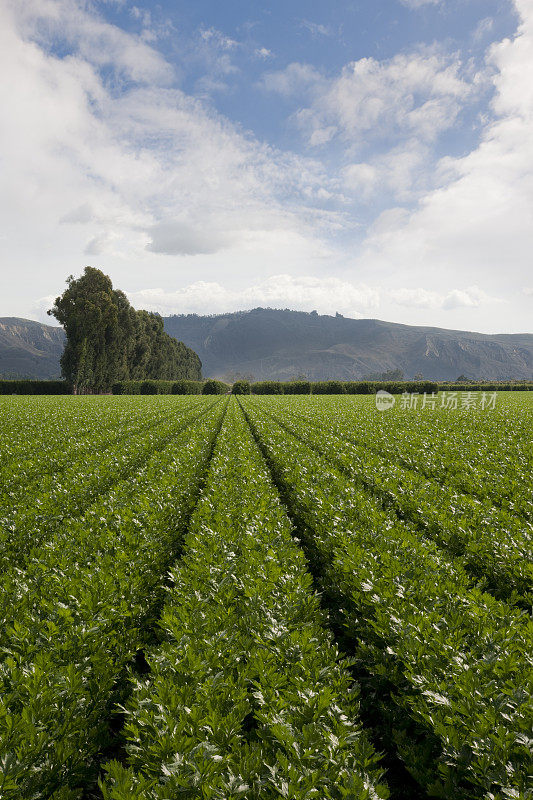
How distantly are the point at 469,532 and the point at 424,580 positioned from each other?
2394 millimetres

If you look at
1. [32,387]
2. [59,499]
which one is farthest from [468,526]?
[32,387]

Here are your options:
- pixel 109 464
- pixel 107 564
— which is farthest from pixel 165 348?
pixel 107 564

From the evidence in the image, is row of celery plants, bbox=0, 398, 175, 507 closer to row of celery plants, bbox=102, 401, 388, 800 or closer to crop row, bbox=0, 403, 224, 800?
crop row, bbox=0, 403, 224, 800

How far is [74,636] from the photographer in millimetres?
3789

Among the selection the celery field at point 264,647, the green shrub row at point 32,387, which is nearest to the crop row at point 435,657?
the celery field at point 264,647

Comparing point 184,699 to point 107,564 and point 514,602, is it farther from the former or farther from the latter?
point 514,602

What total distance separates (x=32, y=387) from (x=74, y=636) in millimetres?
74585

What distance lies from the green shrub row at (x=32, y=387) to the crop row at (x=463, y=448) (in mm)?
57919

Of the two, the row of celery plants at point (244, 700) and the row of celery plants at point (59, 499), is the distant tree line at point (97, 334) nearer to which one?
the row of celery plants at point (59, 499)

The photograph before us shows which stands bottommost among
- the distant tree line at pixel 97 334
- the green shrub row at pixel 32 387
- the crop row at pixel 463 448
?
the crop row at pixel 463 448

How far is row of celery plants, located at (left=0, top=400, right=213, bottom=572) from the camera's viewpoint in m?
6.79

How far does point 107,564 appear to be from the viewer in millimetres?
5211

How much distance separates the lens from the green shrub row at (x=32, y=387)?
66.2m

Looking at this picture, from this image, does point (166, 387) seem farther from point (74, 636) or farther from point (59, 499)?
point (74, 636)
